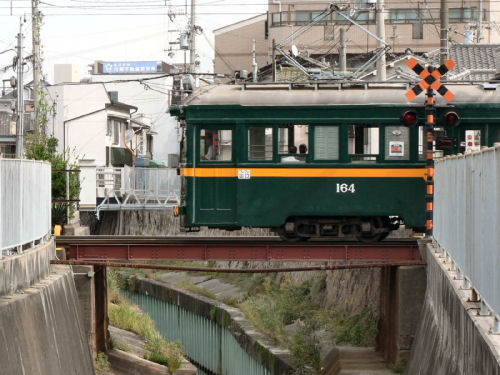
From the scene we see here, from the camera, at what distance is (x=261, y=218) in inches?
679

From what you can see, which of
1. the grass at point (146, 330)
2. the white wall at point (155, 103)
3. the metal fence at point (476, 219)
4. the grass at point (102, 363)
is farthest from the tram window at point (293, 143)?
the white wall at point (155, 103)

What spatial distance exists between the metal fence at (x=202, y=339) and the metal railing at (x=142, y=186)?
455 centimetres

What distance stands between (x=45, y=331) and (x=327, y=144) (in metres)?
7.96

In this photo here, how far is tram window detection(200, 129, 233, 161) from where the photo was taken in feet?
56.7

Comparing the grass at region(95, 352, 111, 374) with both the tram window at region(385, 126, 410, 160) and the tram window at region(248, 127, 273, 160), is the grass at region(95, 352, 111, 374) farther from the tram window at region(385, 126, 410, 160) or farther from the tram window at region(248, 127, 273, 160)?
the tram window at region(385, 126, 410, 160)

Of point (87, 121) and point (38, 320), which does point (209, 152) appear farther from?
point (87, 121)

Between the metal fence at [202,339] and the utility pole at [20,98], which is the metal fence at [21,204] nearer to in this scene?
the metal fence at [202,339]

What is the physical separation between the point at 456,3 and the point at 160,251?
39.8 metres

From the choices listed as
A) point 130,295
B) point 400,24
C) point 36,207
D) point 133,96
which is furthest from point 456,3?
point 36,207

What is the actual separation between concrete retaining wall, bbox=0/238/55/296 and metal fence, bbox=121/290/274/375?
28.0 ft

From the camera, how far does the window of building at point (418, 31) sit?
5188 cm

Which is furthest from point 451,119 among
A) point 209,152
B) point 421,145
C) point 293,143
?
point 209,152

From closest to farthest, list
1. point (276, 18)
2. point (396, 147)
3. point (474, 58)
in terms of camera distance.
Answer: point (396, 147) → point (474, 58) → point (276, 18)

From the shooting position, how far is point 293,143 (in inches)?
681
